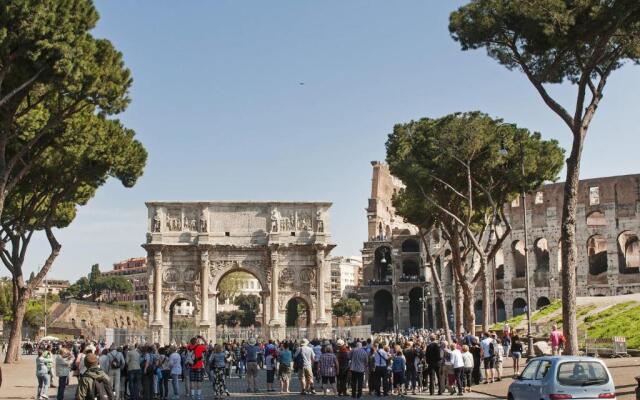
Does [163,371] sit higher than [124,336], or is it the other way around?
[163,371]

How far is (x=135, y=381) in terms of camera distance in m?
19.4

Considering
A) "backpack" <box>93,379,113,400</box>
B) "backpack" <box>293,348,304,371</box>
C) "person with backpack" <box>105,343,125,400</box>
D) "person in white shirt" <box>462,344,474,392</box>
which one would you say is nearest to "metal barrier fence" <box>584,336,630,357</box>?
"person in white shirt" <box>462,344,474,392</box>

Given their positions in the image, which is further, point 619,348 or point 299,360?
point 619,348

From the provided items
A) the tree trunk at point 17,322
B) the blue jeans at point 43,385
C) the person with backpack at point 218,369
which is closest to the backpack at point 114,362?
the blue jeans at point 43,385

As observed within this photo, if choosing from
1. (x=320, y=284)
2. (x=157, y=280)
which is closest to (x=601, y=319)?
(x=320, y=284)

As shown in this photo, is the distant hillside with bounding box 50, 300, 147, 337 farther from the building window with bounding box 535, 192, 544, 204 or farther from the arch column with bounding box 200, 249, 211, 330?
the building window with bounding box 535, 192, 544, 204

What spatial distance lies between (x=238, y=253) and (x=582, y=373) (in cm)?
3684

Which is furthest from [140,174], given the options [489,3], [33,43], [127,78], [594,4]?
[594,4]

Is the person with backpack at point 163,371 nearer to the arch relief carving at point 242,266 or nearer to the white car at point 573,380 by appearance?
the white car at point 573,380

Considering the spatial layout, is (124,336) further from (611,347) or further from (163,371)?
(611,347)

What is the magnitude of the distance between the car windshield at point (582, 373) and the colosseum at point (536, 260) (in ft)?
126

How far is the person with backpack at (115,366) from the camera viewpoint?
61.1 feet

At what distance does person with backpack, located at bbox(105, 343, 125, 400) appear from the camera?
18.6 m

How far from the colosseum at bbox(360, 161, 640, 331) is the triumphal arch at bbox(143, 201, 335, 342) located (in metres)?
11.7
